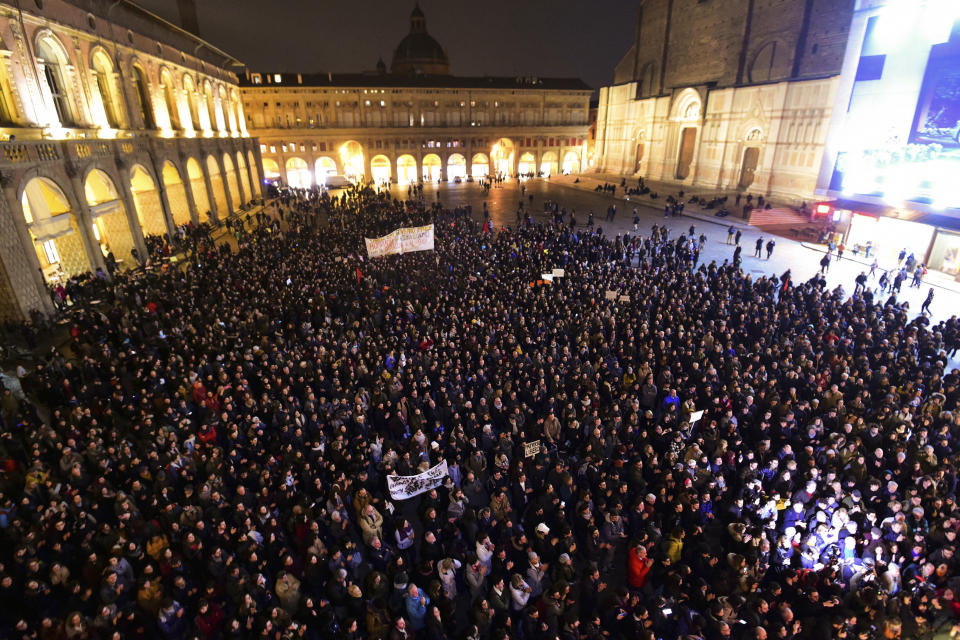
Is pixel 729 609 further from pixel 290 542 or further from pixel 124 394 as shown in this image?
pixel 124 394

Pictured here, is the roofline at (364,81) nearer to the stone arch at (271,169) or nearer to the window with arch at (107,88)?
the stone arch at (271,169)

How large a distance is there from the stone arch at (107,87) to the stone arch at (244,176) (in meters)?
16.1

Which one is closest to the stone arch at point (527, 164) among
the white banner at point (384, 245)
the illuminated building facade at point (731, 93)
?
the illuminated building facade at point (731, 93)

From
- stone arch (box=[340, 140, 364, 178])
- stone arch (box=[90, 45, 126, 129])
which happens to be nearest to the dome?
stone arch (box=[340, 140, 364, 178])

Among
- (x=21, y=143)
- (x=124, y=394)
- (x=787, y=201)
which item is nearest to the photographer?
(x=124, y=394)

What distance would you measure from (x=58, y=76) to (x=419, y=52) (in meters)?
64.0

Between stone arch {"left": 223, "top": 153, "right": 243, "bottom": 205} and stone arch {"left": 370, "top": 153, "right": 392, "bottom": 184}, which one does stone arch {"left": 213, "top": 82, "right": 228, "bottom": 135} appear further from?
stone arch {"left": 370, "top": 153, "right": 392, "bottom": 184}

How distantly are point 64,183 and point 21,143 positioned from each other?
2.70m

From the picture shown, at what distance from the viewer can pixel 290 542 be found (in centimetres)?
736

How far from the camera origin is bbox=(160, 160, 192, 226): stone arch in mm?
29672

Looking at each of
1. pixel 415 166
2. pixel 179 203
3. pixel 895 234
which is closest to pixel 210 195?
pixel 179 203

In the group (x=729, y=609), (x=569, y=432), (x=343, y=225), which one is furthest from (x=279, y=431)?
(x=343, y=225)

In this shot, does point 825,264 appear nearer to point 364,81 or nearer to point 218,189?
point 218,189

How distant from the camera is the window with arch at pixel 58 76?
20.0 metres
